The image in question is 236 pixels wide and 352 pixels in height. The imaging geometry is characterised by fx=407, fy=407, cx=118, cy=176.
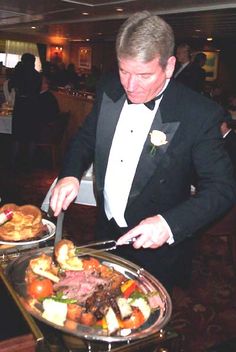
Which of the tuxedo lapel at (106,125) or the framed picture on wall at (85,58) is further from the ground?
→ the tuxedo lapel at (106,125)

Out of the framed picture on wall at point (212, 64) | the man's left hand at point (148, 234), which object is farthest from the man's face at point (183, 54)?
the framed picture on wall at point (212, 64)

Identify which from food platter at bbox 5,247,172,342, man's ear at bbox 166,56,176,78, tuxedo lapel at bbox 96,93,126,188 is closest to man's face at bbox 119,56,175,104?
man's ear at bbox 166,56,176,78

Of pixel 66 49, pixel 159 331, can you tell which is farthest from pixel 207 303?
pixel 66 49

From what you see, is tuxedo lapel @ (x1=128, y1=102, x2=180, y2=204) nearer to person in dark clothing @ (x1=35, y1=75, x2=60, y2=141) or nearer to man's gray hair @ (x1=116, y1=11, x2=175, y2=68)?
man's gray hair @ (x1=116, y1=11, x2=175, y2=68)

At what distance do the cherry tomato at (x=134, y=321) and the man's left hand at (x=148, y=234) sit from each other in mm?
232

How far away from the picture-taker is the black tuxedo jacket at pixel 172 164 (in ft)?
4.95

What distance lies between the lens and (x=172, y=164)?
5.43ft

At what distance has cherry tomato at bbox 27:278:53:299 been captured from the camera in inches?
43.6

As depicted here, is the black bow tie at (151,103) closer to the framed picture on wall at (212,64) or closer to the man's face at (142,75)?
the man's face at (142,75)

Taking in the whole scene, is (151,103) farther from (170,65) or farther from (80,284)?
(80,284)

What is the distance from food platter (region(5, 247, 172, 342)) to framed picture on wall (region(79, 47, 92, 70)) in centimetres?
1674

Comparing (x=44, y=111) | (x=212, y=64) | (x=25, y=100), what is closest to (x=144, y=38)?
(x=25, y=100)

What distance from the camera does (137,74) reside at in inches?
55.0

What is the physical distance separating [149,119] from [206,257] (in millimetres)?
2453
